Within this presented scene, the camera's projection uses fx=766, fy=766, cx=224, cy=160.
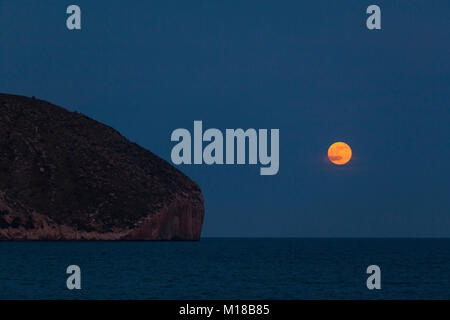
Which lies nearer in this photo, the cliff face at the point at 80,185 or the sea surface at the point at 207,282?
the sea surface at the point at 207,282

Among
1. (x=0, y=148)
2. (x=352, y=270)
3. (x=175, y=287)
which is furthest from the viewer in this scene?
(x=0, y=148)

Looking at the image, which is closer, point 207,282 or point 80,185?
point 207,282

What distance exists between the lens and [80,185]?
538 ft

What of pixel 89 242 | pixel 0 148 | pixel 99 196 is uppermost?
pixel 0 148

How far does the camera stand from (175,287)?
197 feet

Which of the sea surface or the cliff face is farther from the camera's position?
the cliff face

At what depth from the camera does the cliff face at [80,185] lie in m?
154

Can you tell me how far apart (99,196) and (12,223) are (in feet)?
69.7

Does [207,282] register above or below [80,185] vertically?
below

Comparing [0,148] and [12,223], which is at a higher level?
[0,148]

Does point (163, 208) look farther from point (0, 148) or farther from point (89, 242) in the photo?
point (0, 148)

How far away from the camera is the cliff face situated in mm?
153750
